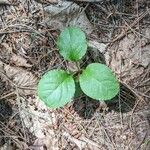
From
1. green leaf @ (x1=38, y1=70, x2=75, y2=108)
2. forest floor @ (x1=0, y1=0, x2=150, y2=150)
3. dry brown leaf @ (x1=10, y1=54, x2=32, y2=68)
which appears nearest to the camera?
green leaf @ (x1=38, y1=70, x2=75, y2=108)

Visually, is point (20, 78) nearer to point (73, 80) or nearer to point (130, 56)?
point (73, 80)

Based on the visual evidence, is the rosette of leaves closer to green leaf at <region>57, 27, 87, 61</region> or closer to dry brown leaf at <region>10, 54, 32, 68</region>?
green leaf at <region>57, 27, 87, 61</region>

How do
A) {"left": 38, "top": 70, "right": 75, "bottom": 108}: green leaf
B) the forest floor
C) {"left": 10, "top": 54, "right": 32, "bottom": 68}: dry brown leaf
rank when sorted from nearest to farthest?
1. {"left": 38, "top": 70, "right": 75, "bottom": 108}: green leaf
2. the forest floor
3. {"left": 10, "top": 54, "right": 32, "bottom": 68}: dry brown leaf

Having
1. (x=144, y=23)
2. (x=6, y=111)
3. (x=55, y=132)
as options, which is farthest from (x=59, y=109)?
(x=144, y=23)

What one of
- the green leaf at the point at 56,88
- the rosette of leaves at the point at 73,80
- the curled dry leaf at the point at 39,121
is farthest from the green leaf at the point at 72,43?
the curled dry leaf at the point at 39,121

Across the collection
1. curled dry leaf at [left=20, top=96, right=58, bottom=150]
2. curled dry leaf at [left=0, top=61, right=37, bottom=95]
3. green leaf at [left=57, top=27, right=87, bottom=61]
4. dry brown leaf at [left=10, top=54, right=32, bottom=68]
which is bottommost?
curled dry leaf at [left=20, top=96, right=58, bottom=150]

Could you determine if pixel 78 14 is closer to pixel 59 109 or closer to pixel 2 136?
pixel 59 109

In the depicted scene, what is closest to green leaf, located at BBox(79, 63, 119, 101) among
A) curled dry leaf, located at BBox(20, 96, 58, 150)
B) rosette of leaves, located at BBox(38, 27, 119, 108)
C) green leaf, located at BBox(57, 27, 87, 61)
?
rosette of leaves, located at BBox(38, 27, 119, 108)
